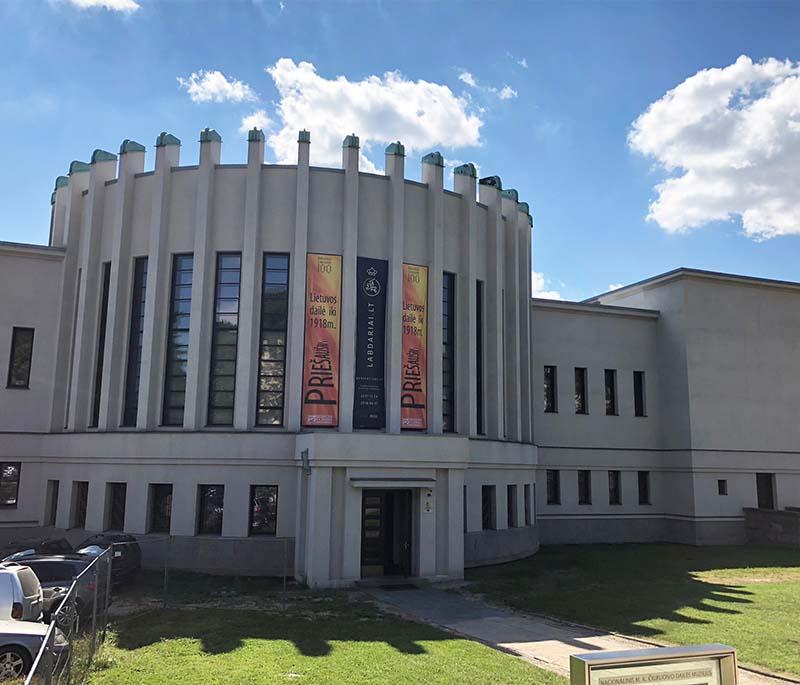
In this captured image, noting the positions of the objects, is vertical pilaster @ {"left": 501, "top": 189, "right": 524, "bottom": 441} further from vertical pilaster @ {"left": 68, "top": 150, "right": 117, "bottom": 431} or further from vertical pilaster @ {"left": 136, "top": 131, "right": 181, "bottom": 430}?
vertical pilaster @ {"left": 68, "top": 150, "right": 117, "bottom": 431}

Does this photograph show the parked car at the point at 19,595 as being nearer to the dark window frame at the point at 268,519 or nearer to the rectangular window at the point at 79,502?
the dark window frame at the point at 268,519

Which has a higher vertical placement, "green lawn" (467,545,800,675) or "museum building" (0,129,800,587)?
"museum building" (0,129,800,587)

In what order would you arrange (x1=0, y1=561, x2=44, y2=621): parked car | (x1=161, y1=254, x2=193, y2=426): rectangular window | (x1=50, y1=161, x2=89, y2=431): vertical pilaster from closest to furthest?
1. (x1=0, y1=561, x2=44, y2=621): parked car
2. (x1=161, y1=254, x2=193, y2=426): rectangular window
3. (x1=50, y1=161, x2=89, y2=431): vertical pilaster

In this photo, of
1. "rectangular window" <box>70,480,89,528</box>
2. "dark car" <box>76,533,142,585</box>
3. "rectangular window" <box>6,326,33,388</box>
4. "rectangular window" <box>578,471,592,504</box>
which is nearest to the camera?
"dark car" <box>76,533,142,585</box>

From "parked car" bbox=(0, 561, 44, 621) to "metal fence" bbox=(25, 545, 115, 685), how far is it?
0.87 m

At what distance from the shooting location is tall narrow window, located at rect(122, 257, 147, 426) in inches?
995

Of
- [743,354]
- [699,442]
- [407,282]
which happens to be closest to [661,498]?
[699,442]

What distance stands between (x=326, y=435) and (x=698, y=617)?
10.8 meters

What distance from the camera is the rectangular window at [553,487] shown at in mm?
33781

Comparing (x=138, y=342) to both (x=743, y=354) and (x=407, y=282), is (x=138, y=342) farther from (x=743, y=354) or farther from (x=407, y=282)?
(x=743, y=354)

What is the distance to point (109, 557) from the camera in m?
14.1

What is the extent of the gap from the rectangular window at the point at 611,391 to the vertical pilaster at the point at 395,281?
1576cm

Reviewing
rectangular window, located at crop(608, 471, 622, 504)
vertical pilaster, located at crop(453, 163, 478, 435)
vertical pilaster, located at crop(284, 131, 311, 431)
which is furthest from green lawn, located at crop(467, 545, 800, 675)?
vertical pilaster, located at crop(284, 131, 311, 431)

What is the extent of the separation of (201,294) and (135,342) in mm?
3706
